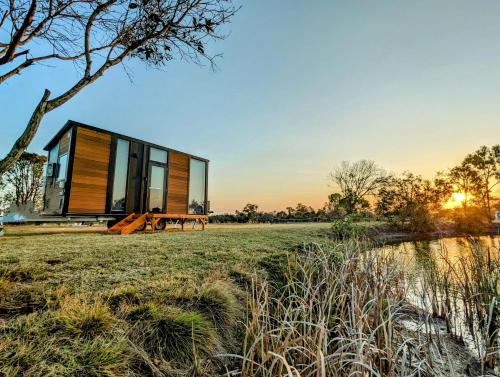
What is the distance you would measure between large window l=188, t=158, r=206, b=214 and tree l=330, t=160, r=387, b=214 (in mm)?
20980

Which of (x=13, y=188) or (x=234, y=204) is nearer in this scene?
(x=13, y=188)

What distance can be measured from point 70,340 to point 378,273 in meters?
2.72

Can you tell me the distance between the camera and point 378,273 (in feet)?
9.16

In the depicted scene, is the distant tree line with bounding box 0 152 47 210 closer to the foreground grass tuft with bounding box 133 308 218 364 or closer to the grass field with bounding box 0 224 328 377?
the grass field with bounding box 0 224 328 377

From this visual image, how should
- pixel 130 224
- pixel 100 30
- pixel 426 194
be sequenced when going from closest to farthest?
pixel 100 30, pixel 130 224, pixel 426 194

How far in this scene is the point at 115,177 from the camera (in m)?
8.00

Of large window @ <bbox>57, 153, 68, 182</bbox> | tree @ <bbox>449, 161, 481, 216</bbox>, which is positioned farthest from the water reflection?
tree @ <bbox>449, 161, 481, 216</bbox>

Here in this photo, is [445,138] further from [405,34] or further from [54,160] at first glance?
[54,160]

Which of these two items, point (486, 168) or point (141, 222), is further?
point (486, 168)

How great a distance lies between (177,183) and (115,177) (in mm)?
2328

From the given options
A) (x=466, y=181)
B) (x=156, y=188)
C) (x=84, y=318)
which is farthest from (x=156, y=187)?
(x=466, y=181)

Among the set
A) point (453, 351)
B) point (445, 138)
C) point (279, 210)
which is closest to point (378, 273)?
point (453, 351)

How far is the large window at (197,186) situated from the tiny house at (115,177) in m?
0.04

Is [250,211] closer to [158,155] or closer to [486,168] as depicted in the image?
[158,155]
